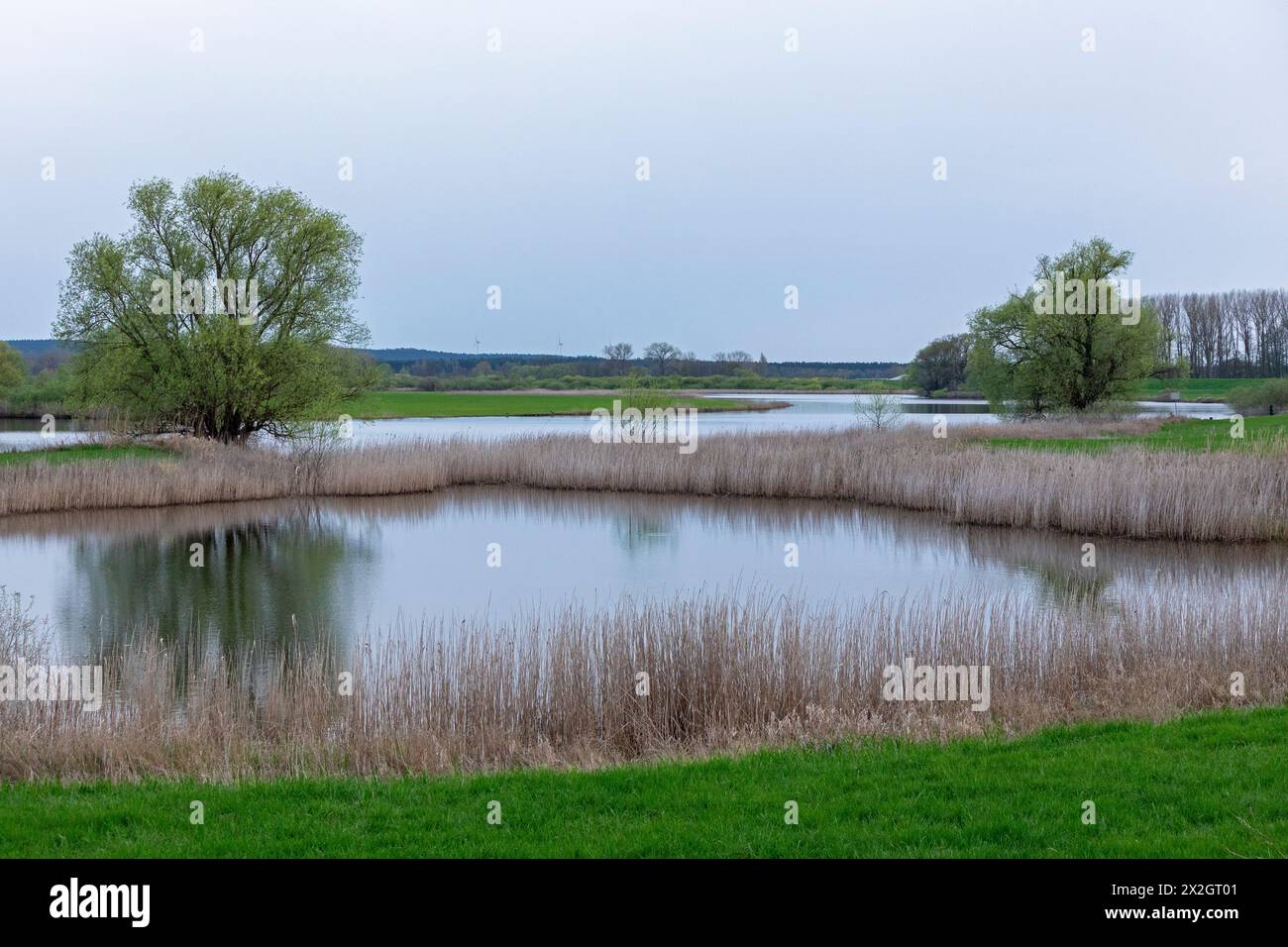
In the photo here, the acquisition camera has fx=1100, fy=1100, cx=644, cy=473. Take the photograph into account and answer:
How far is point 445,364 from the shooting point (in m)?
121

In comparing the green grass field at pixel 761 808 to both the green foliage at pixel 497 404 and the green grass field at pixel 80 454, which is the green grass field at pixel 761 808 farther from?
the green foliage at pixel 497 404

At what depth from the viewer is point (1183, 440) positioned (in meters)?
27.1

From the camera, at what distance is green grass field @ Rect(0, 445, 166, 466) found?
26.4m

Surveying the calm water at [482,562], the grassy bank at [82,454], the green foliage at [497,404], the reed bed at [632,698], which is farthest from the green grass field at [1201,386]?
the reed bed at [632,698]

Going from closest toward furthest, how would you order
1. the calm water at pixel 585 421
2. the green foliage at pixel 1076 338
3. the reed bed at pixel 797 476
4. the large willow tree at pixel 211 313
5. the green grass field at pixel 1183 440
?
the reed bed at pixel 797 476
the green grass field at pixel 1183 440
the large willow tree at pixel 211 313
the green foliage at pixel 1076 338
the calm water at pixel 585 421

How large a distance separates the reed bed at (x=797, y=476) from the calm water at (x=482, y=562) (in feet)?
2.03

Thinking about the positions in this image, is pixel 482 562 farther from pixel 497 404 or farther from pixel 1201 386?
pixel 1201 386

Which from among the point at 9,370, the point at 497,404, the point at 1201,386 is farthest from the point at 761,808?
the point at 497,404

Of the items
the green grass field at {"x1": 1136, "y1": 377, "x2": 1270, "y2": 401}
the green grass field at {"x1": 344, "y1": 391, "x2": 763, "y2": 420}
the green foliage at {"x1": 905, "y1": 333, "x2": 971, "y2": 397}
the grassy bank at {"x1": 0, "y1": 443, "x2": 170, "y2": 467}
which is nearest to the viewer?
the grassy bank at {"x1": 0, "y1": 443, "x2": 170, "y2": 467}

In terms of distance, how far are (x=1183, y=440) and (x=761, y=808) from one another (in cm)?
2524

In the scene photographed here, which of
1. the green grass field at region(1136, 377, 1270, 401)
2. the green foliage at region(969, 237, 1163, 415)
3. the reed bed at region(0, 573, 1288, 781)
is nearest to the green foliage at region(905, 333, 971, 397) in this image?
the green grass field at region(1136, 377, 1270, 401)

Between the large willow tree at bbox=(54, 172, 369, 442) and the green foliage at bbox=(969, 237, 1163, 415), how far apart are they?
26370 mm

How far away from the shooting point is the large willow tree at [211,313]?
103 feet

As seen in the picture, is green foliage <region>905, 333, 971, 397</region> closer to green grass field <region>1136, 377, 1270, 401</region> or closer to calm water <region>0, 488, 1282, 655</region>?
green grass field <region>1136, 377, 1270, 401</region>
